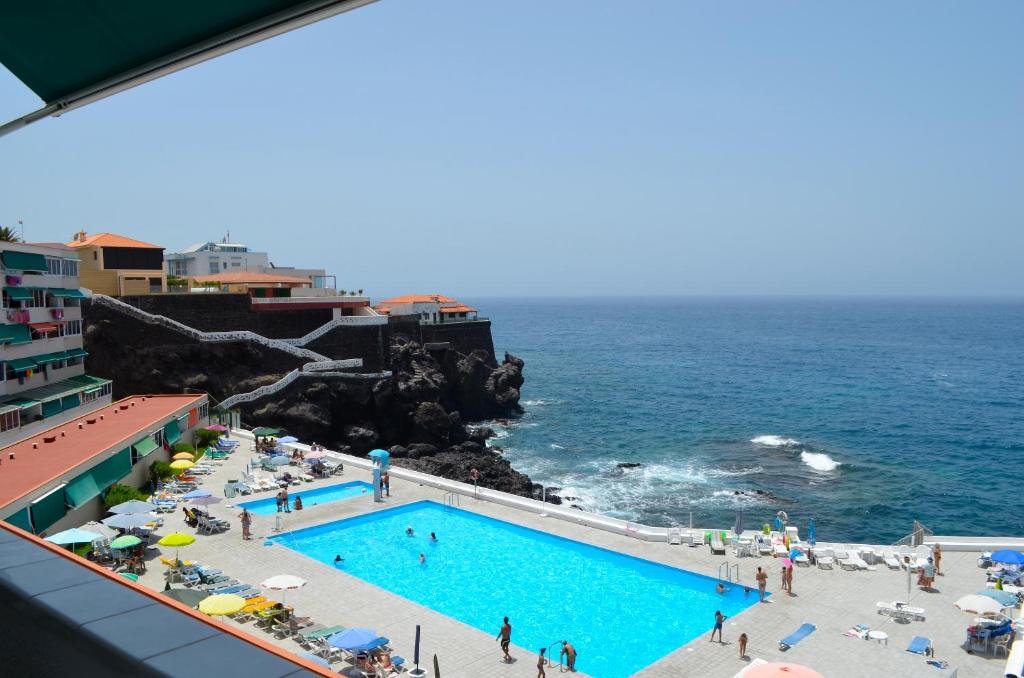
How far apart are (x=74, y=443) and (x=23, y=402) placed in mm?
5982

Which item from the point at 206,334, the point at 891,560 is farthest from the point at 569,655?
the point at 206,334

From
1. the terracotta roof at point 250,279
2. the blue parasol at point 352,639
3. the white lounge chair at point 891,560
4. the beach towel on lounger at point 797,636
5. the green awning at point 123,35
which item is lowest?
the beach towel on lounger at point 797,636

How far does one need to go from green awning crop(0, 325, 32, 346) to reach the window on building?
2.85m

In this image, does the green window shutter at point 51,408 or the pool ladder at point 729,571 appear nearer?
the pool ladder at point 729,571

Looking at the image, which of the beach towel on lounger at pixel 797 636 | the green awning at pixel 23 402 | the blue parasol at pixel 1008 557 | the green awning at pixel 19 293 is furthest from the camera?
the green awning at pixel 19 293

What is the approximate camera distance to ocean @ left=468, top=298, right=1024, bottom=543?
122 feet

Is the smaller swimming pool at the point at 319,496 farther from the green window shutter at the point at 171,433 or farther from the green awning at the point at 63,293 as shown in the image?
the green awning at the point at 63,293

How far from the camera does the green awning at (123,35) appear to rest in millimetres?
3326

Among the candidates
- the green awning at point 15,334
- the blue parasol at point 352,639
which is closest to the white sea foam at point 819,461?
the blue parasol at point 352,639

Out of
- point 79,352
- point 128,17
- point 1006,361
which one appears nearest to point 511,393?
point 79,352

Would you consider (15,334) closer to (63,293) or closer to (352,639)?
(63,293)

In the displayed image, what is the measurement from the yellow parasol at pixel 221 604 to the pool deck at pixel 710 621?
3.26 ft

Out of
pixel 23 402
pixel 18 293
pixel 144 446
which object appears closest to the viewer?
pixel 144 446

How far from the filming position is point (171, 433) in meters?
30.8
